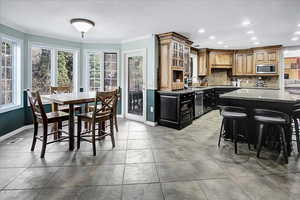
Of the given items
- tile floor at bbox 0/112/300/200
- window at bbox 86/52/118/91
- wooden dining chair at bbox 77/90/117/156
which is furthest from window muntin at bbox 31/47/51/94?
wooden dining chair at bbox 77/90/117/156

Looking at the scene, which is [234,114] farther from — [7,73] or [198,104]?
[7,73]

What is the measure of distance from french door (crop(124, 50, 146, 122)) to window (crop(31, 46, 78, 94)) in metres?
1.62

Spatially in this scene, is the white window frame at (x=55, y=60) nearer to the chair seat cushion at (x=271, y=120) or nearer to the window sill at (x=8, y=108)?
the window sill at (x=8, y=108)

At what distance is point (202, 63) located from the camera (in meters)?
7.51

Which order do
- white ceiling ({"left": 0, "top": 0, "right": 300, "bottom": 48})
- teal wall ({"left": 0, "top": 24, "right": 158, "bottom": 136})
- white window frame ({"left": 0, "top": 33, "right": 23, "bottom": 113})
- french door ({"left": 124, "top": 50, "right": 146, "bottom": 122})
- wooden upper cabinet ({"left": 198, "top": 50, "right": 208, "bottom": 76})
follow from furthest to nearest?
wooden upper cabinet ({"left": 198, "top": 50, "right": 208, "bottom": 76}), french door ({"left": 124, "top": 50, "right": 146, "bottom": 122}), white window frame ({"left": 0, "top": 33, "right": 23, "bottom": 113}), teal wall ({"left": 0, "top": 24, "right": 158, "bottom": 136}), white ceiling ({"left": 0, "top": 0, "right": 300, "bottom": 48})

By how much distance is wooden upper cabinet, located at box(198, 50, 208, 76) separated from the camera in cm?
746

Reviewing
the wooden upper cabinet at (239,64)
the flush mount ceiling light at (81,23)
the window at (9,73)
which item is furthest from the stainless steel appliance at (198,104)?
the window at (9,73)

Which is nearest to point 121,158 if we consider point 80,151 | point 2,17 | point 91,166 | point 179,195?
point 91,166

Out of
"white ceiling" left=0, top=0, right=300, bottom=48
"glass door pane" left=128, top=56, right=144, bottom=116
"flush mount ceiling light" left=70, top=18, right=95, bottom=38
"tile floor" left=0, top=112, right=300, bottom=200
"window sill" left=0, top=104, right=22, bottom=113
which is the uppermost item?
"white ceiling" left=0, top=0, right=300, bottom=48

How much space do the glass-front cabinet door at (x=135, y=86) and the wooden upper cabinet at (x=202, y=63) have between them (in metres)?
3.10

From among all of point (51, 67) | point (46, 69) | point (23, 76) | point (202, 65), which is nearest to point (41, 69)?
point (46, 69)

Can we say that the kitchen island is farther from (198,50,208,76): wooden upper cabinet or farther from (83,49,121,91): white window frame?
(198,50,208,76): wooden upper cabinet

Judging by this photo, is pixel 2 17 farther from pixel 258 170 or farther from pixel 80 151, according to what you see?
pixel 258 170

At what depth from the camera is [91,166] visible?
2.67 meters
